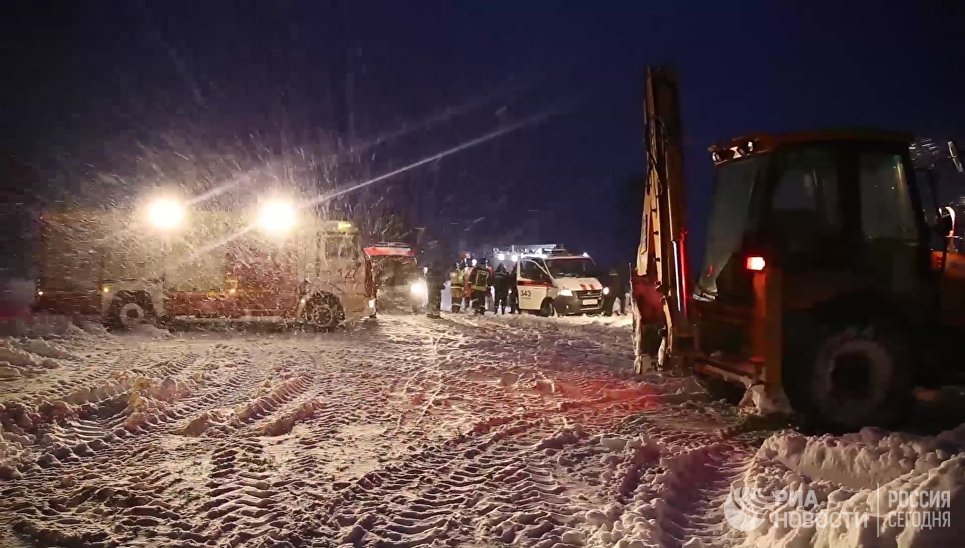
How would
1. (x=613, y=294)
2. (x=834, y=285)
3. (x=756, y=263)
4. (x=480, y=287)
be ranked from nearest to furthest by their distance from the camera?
(x=756, y=263)
(x=834, y=285)
(x=613, y=294)
(x=480, y=287)

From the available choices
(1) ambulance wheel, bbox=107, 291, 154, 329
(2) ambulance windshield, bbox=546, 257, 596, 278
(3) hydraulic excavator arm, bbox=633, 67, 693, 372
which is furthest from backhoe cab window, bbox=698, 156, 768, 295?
(1) ambulance wheel, bbox=107, 291, 154, 329

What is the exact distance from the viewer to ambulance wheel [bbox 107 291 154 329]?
53.4 feet

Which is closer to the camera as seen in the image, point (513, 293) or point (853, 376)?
point (853, 376)

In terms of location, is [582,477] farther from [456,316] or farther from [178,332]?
[456,316]

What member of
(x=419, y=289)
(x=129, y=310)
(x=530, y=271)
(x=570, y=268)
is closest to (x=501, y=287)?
(x=530, y=271)

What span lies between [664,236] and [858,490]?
386cm

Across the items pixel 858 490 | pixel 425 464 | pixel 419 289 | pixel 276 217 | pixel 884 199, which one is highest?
pixel 276 217

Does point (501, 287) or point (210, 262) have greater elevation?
point (210, 262)

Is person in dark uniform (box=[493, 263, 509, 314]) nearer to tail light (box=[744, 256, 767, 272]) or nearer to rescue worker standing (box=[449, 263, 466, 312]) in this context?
rescue worker standing (box=[449, 263, 466, 312])

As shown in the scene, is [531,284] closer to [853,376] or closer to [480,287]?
[480,287]

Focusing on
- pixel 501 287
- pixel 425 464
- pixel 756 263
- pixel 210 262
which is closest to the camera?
pixel 425 464

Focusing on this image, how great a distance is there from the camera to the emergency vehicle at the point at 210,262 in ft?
56.0

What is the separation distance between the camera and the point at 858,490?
4.50m

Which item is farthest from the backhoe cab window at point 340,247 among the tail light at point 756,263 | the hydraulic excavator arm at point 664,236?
the tail light at point 756,263
